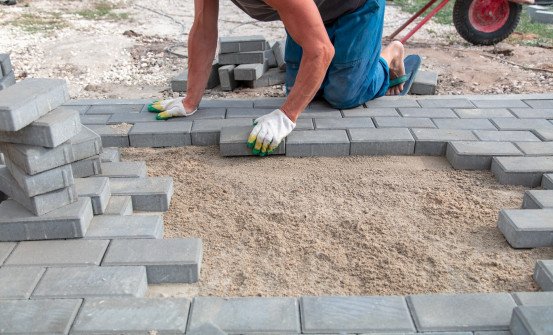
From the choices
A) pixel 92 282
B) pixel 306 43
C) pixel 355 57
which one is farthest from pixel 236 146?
pixel 92 282

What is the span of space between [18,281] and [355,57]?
8.58 feet

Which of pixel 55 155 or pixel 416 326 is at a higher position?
pixel 55 155

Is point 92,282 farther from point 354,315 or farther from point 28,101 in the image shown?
point 354,315

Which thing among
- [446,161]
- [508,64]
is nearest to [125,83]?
[446,161]

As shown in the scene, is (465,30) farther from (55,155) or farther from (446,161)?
(55,155)

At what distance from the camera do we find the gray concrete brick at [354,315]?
1696 mm

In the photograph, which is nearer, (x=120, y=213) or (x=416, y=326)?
(x=416, y=326)

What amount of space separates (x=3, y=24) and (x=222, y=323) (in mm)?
7770

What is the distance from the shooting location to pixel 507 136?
10.5ft

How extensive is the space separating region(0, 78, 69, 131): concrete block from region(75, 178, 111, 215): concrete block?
408 millimetres

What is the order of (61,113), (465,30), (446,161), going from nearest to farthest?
(61,113)
(446,161)
(465,30)

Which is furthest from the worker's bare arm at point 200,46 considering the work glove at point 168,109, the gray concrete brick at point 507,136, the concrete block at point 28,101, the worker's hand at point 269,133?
the gray concrete brick at point 507,136

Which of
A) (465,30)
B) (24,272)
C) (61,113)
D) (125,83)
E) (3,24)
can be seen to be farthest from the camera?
(3,24)

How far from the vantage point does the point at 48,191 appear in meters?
2.10
